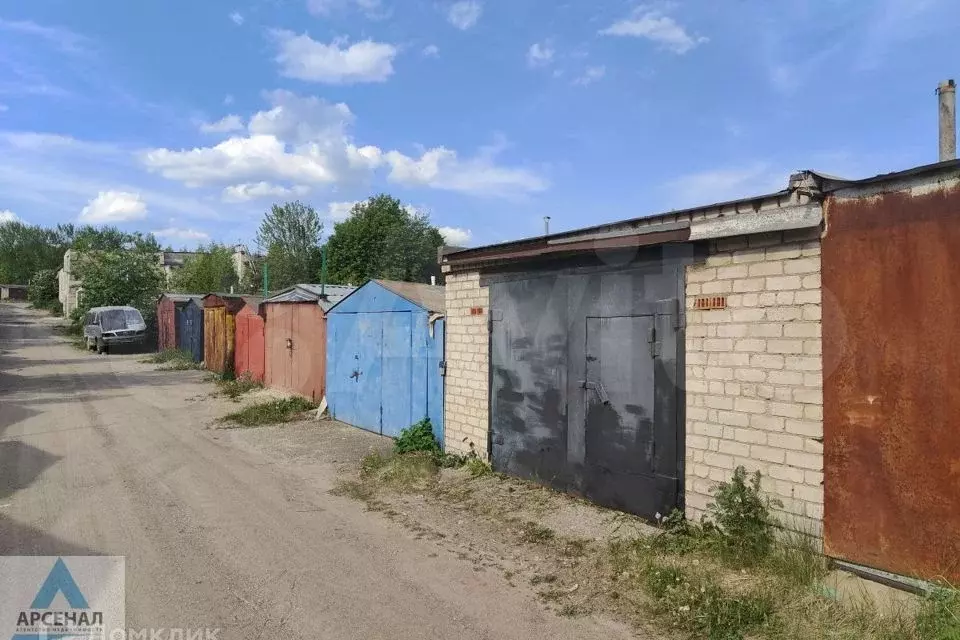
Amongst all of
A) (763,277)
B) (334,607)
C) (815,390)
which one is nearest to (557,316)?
(763,277)

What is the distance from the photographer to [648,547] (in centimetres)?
486

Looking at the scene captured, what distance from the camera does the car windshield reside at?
86.3 ft

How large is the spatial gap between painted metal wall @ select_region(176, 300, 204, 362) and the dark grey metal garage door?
17776 millimetres

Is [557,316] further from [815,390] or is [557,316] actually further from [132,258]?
[132,258]

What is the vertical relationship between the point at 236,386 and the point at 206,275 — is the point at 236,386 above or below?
below

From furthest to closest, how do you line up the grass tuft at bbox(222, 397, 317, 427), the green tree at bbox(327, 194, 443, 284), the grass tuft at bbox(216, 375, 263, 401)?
the green tree at bbox(327, 194, 443, 284)
the grass tuft at bbox(216, 375, 263, 401)
the grass tuft at bbox(222, 397, 317, 427)

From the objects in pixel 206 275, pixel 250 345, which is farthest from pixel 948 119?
pixel 206 275

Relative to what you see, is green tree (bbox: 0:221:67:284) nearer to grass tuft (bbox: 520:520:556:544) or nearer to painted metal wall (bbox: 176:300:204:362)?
painted metal wall (bbox: 176:300:204:362)

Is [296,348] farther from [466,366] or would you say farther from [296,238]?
[296,238]

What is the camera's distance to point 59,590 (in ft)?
13.8

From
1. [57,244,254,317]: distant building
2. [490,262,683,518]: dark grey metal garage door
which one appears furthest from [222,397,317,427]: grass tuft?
[57,244,254,317]: distant building

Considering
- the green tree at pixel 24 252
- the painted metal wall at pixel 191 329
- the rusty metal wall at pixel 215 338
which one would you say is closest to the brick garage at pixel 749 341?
the rusty metal wall at pixel 215 338

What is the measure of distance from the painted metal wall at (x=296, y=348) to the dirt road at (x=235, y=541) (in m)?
2.82

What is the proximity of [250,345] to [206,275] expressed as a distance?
33.7 meters
